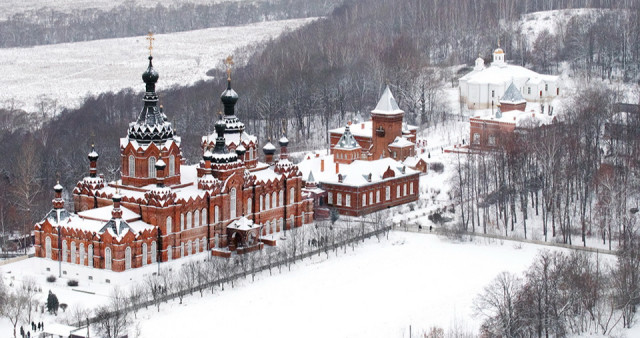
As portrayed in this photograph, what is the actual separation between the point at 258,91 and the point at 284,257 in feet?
110

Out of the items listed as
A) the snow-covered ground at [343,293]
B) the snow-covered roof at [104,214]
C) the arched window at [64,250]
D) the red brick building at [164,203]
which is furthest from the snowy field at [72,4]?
the arched window at [64,250]

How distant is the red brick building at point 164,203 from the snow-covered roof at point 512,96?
70.2 ft

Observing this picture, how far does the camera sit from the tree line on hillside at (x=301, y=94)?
221 ft

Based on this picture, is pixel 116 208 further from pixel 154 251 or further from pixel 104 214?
pixel 154 251

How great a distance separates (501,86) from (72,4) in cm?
11250

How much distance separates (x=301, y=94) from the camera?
8388 centimetres

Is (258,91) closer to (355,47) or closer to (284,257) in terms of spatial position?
(355,47)

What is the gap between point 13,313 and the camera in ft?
146

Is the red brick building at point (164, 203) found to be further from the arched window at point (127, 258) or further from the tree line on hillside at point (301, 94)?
the tree line on hillside at point (301, 94)

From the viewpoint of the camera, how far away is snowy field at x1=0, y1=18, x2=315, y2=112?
104m

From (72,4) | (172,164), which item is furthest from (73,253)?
(72,4)

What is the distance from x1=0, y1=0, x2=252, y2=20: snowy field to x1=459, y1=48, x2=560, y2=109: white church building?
97.6m

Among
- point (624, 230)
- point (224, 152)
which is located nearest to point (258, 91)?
point (224, 152)

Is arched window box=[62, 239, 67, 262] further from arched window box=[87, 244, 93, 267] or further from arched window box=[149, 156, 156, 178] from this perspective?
arched window box=[149, 156, 156, 178]
